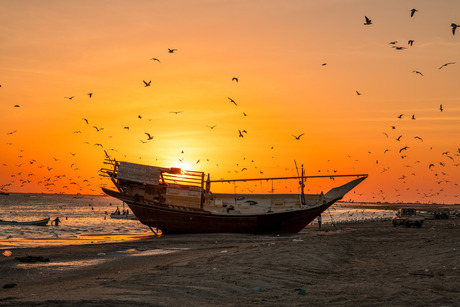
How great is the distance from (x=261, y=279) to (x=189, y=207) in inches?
1080

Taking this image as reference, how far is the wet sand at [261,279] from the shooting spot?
10.9 meters

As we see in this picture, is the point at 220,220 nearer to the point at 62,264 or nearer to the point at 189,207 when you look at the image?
the point at 189,207

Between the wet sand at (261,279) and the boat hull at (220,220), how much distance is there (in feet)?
57.3

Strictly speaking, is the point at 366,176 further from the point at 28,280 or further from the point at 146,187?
the point at 28,280

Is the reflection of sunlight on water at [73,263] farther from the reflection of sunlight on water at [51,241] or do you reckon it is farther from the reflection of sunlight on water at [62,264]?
the reflection of sunlight on water at [51,241]

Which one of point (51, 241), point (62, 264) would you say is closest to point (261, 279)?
point (62, 264)

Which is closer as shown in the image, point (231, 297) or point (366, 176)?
point (231, 297)

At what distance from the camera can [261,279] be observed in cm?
1366

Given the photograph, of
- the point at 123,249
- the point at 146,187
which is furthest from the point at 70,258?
the point at 146,187

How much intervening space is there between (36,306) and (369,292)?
7717mm

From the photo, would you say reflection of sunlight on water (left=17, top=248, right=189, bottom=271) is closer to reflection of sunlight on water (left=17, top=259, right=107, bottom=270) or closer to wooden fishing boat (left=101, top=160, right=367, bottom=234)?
reflection of sunlight on water (left=17, top=259, right=107, bottom=270)

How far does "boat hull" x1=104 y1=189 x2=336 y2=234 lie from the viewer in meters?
40.1

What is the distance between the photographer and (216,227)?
4025 cm

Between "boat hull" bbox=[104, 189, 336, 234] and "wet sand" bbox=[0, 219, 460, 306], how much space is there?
57.3 ft
